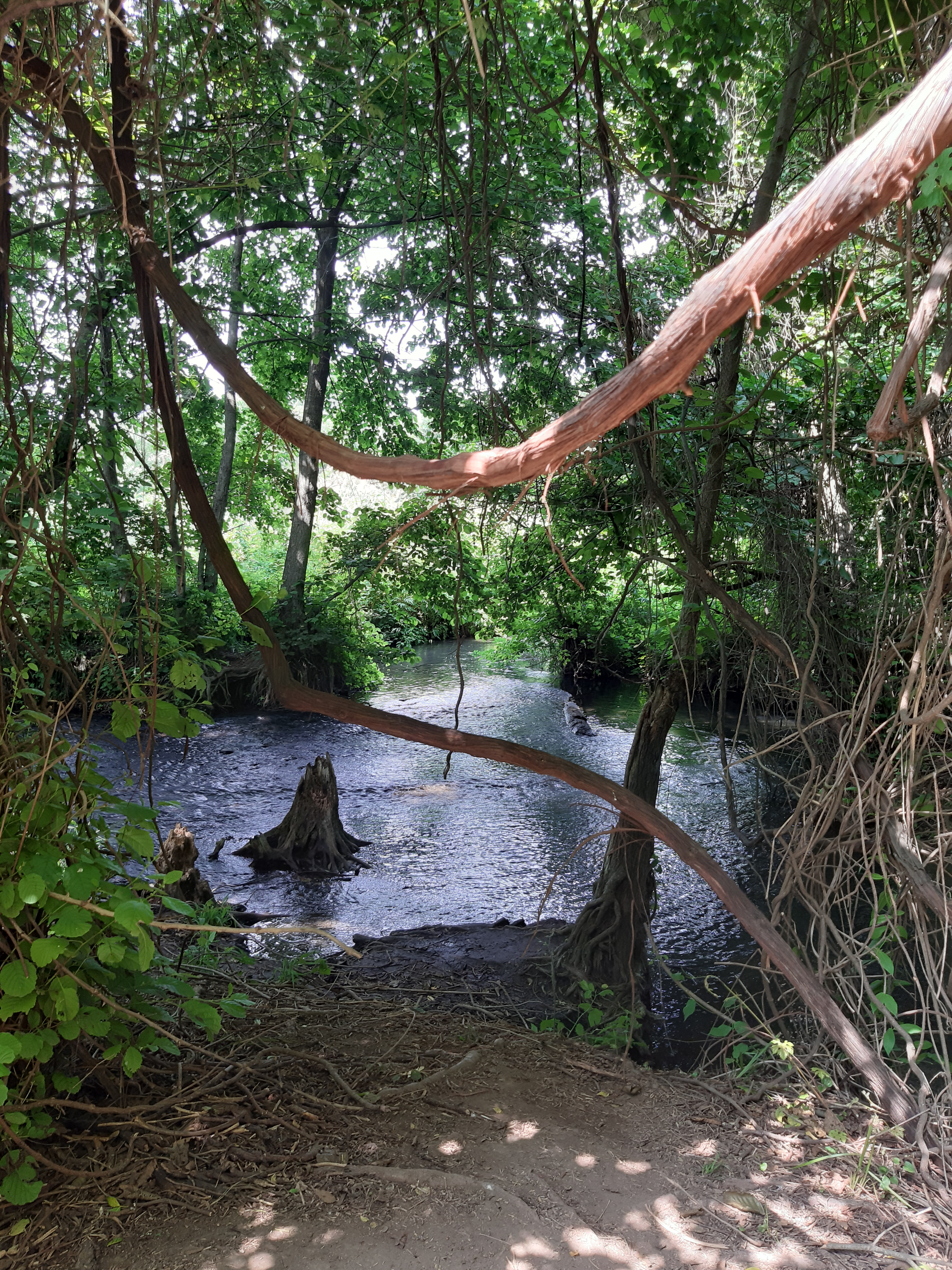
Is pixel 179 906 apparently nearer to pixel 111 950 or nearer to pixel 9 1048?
pixel 111 950

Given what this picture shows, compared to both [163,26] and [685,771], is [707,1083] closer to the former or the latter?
→ [163,26]

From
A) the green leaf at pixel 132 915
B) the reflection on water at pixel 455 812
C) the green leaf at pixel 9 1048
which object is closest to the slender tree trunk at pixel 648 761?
the reflection on water at pixel 455 812

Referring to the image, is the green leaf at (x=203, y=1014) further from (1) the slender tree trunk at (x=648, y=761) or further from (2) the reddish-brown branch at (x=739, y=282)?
(1) the slender tree trunk at (x=648, y=761)

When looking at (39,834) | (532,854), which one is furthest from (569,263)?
(39,834)

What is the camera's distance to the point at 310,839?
786 cm

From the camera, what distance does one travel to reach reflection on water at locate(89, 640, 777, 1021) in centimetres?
708

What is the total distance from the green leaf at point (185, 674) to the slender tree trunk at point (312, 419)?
29.1ft

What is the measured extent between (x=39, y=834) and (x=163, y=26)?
4.13 meters

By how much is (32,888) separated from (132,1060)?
60 centimetres

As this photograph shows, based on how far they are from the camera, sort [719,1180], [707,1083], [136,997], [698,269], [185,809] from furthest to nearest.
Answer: [185,809], [698,269], [707,1083], [719,1180], [136,997]

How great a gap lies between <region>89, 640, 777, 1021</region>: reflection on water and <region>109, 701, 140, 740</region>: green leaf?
1893 millimetres

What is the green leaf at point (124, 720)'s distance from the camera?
263cm

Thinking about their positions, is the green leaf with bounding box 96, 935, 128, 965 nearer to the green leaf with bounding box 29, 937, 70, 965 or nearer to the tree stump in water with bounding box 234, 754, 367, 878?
the green leaf with bounding box 29, 937, 70, 965

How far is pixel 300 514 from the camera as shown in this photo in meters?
Result: 12.8
